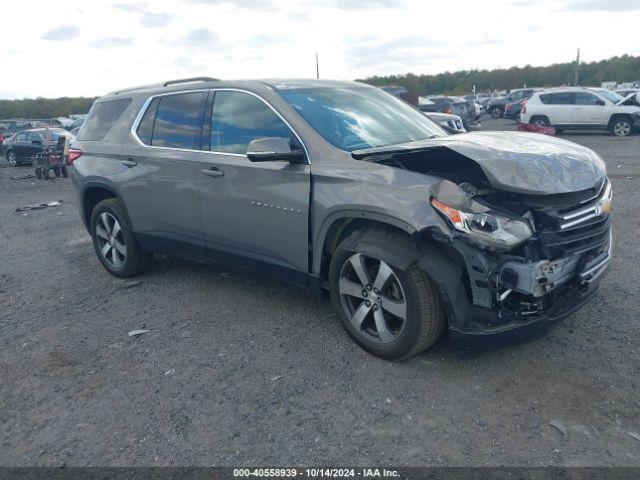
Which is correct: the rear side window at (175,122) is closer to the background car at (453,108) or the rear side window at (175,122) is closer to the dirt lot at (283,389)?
the dirt lot at (283,389)

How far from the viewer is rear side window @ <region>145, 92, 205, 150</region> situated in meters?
4.73

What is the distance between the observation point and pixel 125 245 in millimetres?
5582

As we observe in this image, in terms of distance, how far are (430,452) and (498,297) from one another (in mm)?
950

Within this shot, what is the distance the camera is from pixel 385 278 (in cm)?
351

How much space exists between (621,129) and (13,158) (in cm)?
2302

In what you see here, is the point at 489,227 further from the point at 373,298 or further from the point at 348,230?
the point at 348,230

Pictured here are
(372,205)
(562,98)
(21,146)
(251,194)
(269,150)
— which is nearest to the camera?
(372,205)

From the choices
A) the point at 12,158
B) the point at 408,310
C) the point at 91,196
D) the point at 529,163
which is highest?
the point at 529,163

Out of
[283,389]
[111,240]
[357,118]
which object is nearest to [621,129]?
[357,118]

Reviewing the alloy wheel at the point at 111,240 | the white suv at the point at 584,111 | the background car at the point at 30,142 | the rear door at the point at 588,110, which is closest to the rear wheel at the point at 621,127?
the white suv at the point at 584,111

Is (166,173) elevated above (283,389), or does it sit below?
above

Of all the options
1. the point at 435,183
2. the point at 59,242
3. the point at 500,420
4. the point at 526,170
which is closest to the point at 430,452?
the point at 500,420

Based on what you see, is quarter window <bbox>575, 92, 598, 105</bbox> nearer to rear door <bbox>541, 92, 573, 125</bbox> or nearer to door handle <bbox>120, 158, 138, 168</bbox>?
rear door <bbox>541, 92, 573, 125</bbox>

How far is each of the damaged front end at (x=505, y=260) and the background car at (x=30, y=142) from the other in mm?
20887
